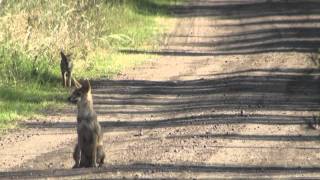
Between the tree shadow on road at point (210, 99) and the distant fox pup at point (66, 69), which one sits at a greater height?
the distant fox pup at point (66, 69)

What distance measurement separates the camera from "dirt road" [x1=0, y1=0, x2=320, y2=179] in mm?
10469

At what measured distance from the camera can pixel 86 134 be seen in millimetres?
9891

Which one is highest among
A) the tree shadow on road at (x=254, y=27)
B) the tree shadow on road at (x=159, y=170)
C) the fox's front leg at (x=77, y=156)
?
the tree shadow on road at (x=254, y=27)

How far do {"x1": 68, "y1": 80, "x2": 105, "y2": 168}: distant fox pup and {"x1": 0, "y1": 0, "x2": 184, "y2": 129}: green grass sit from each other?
3884 mm

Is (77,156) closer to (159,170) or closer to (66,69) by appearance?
(159,170)

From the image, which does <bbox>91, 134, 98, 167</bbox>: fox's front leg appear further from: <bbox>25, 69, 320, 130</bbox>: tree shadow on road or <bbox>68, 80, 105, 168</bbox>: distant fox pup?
<bbox>25, 69, 320, 130</bbox>: tree shadow on road

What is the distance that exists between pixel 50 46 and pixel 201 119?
602cm

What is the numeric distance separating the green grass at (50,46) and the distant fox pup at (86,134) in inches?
153

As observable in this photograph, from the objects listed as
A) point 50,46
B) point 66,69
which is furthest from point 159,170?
point 50,46

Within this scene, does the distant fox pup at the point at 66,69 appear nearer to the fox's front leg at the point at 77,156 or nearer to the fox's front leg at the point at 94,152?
the fox's front leg at the point at 77,156

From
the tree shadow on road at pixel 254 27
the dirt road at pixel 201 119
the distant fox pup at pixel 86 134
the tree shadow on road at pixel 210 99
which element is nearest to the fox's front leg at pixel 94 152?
the distant fox pup at pixel 86 134

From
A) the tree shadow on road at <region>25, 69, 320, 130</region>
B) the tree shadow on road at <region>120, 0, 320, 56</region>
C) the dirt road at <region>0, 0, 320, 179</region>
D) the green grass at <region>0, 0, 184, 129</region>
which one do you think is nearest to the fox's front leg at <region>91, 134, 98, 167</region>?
the dirt road at <region>0, 0, 320, 179</region>

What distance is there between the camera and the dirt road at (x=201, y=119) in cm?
1047

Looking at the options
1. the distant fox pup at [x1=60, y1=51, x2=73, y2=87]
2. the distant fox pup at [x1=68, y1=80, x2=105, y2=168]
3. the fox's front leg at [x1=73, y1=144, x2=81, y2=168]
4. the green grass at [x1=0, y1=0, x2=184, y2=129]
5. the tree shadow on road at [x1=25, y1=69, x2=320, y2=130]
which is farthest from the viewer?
the distant fox pup at [x1=60, y1=51, x2=73, y2=87]
